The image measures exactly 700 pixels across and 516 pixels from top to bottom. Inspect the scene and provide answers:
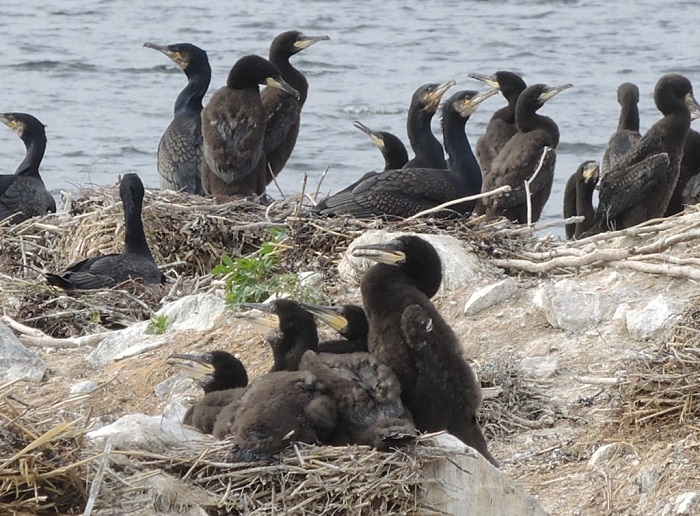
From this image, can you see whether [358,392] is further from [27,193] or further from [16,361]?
[27,193]

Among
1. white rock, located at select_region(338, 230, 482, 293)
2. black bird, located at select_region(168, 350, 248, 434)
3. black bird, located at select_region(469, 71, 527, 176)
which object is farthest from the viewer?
black bird, located at select_region(469, 71, 527, 176)

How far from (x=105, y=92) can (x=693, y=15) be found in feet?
38.0

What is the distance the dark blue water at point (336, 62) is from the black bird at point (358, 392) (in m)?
9.98

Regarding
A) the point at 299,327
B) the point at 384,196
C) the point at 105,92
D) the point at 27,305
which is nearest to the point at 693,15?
the point at 105,92

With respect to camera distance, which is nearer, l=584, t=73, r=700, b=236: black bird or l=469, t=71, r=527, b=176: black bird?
l=584, t=73, r=700, b=236: black bird

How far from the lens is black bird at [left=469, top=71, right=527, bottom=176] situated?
12219mm

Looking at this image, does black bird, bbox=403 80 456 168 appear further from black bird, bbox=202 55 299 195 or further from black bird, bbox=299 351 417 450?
black bird, bbox=299 351 417 450

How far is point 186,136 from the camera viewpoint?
11.8 meters

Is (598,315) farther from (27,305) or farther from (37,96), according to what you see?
(37,96)

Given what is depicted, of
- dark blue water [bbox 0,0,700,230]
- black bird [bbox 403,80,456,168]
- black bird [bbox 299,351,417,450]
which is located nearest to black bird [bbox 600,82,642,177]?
black bird [bbox 403,80,456,168]

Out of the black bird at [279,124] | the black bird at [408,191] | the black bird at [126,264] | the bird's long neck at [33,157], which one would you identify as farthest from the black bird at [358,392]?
the bird's long neck at [33,157]

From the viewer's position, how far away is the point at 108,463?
14.2ft

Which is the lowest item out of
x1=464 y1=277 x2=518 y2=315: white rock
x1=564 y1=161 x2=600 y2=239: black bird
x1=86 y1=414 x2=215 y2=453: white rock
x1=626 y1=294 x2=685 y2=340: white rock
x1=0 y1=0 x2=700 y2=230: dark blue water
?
x1=0 y1=0 x2=700 y2=230: dark blue water

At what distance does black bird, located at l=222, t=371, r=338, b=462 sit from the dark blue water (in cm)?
1016
